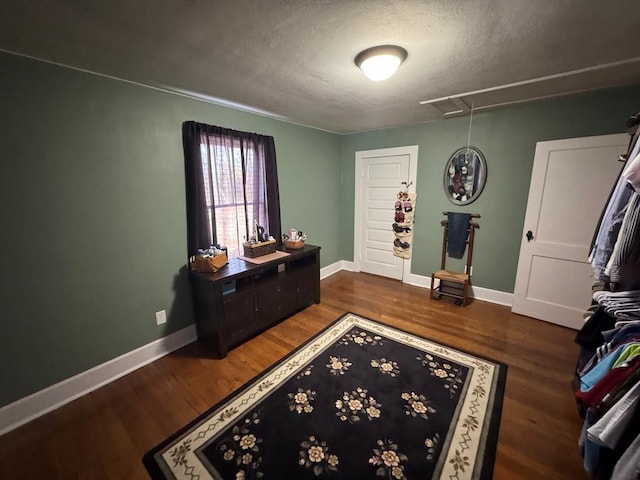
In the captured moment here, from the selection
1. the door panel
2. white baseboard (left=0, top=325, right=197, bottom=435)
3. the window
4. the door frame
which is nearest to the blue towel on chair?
the door frame

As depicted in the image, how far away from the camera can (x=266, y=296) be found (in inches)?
105

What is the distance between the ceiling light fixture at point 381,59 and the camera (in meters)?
1.56

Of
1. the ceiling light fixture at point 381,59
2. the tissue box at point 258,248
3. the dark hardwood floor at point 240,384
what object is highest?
the ceiling light fixture at point 381,59

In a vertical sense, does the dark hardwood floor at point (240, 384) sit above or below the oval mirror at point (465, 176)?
below

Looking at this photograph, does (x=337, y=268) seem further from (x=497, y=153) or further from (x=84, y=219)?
(x=84, y=219)

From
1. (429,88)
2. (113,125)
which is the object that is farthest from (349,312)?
(113,125)

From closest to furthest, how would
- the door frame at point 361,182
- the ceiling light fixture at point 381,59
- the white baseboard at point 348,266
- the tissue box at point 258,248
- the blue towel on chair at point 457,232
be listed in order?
1. the ceiling light fixture at point 381,59
2. the tissue box at point 258,248
3. the blue towel on chair at point 457,232
4. the door frame at point 361,182
5. the white baseboard at point 348,266

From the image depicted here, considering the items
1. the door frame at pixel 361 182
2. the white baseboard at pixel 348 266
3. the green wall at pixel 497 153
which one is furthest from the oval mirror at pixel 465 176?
the white baseboard at pixel 348 266

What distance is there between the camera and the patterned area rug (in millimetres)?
1393

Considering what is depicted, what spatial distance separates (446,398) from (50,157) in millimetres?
3156

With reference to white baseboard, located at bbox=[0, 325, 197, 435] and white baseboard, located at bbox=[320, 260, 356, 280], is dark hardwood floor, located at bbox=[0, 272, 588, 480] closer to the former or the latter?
white baseboard, located at bbox=[0, 325, 197, 435]

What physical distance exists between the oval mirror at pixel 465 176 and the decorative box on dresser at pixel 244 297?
2.02m

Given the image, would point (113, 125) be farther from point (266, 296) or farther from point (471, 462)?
point (471, 462)

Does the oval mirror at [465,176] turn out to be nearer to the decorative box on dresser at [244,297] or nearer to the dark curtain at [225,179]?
the decorative box on dresser at [244,297]
